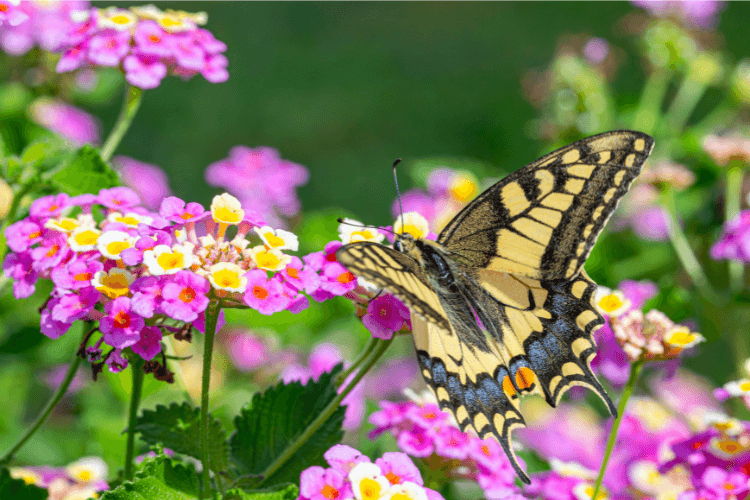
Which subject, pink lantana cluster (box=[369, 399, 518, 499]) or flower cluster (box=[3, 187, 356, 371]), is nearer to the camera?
flower cluster (box=[3, 187, 356, 371])

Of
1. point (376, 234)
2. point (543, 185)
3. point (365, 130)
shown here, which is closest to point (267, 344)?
point (376, 234)

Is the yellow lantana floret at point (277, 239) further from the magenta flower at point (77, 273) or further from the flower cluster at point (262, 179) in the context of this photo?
the flower cluster at point (262, 179)

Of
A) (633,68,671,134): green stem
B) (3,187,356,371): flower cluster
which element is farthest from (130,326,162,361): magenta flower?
(633,68,671,134): green stem

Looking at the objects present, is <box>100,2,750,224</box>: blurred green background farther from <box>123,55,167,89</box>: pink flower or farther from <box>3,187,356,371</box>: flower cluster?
<box>3,187,356,371</box>: flower cluster

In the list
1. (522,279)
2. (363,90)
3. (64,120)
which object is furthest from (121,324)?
(363,90)

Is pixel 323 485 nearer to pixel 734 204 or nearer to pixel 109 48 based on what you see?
pixel 109 48

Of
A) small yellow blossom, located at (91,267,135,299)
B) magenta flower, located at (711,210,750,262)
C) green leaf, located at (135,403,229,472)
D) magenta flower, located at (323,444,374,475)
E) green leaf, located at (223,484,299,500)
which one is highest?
magenta flower, located at (711,210,750,262)

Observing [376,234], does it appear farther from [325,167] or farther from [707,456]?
[325,167]

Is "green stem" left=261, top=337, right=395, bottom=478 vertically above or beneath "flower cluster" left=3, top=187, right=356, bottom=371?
beneath
